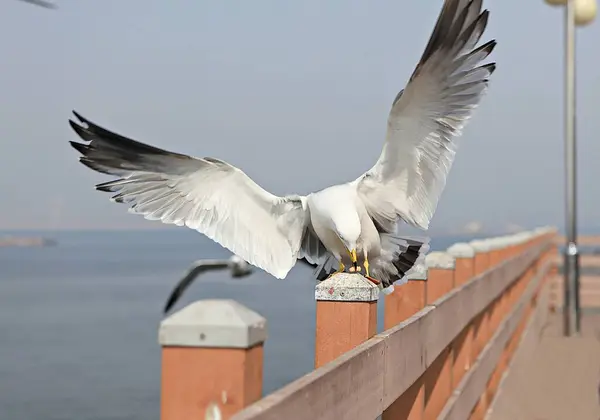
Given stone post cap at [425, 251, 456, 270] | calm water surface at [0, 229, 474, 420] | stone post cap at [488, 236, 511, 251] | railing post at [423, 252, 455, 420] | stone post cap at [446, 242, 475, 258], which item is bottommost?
calm water surface at [0, 229, 474, 420]

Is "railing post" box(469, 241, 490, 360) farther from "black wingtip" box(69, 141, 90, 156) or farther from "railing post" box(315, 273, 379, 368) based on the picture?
"railing post" box(315, 273, 379, 368)

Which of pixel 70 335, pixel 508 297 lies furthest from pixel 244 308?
pixel 70 335

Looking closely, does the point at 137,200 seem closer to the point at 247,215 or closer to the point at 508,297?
the point at 247,215

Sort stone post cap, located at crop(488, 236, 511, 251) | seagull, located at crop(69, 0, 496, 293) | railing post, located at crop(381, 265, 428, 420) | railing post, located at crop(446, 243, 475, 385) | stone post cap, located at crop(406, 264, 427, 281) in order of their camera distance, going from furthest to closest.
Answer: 1. stone post cap, located at crop(488, 236, 511, 251)
2. seagull, located at crop(69, 0, 496, 293)
3. railing post, located at crop(446, 243, 475, 385)
4. stone post cap, located at crop(406, 264, 427, 281)
5. railing post, located at crop(381, 265, 428, 420)

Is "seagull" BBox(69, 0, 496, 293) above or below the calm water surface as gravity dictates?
above

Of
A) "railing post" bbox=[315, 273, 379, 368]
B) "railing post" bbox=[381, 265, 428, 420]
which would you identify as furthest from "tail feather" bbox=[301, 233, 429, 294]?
"railing post" bbox=[315, 273, 379, 368]

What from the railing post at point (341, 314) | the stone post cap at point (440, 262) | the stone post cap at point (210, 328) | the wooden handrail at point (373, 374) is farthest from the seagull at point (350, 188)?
the stone post cap at point (210, 328)

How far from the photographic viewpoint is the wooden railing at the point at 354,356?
1392 mm

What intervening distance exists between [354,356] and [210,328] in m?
0.71

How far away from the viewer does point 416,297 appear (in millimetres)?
3926

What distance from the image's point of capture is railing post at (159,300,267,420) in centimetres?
138

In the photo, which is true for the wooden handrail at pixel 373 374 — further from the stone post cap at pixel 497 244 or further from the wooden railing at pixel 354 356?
the stone post cap at pixel 497 244

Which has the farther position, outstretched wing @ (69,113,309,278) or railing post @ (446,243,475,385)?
outstretched wing @ (69,113,309,278)

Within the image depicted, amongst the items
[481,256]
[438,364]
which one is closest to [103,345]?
[481,256]
